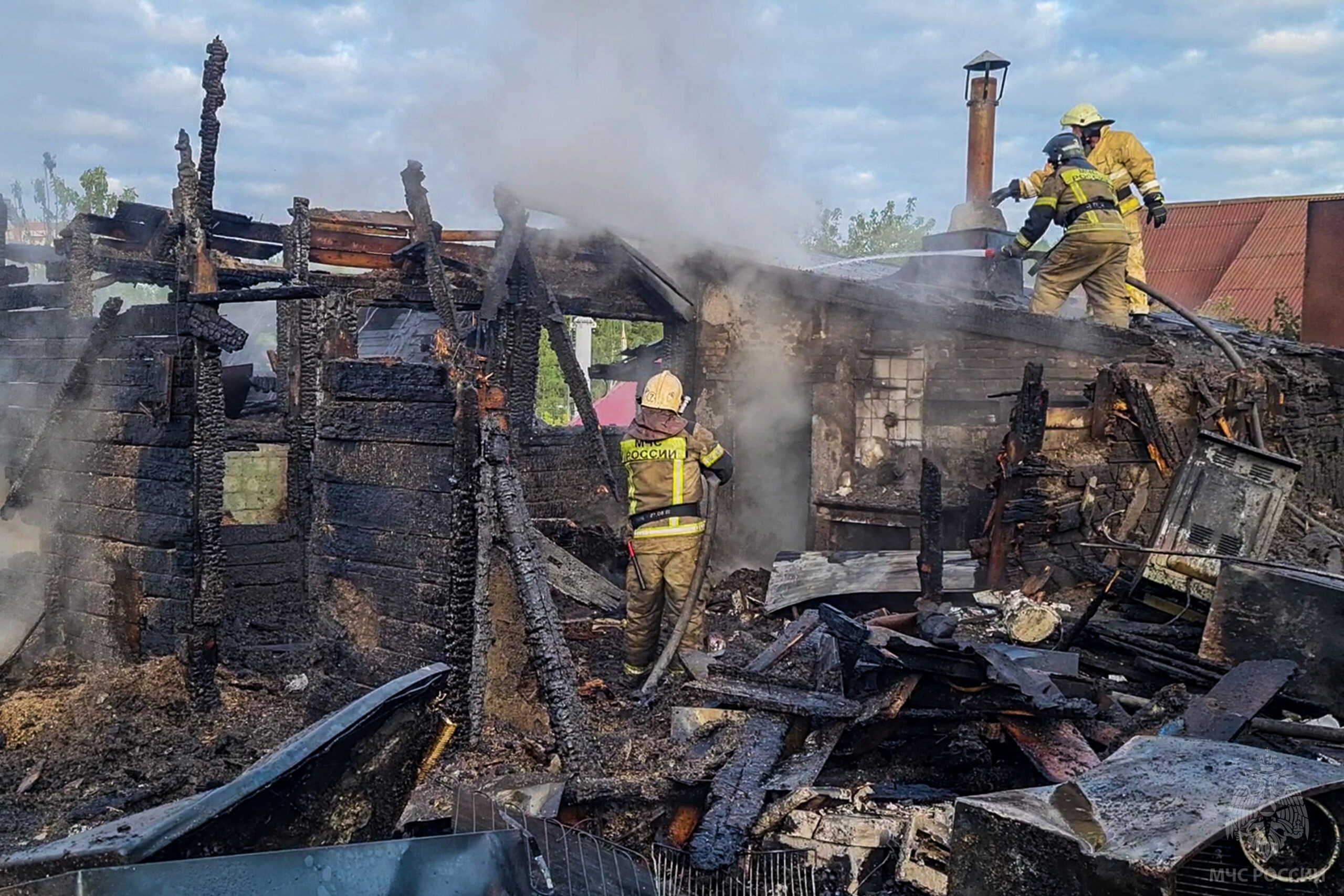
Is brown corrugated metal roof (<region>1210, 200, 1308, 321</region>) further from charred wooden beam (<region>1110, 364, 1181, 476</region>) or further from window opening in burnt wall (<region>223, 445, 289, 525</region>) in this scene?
window opening in burnt wall (<region>223, 445, 289, 525</region>)

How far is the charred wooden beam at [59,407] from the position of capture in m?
6.99

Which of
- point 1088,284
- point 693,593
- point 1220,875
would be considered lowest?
point 693,593

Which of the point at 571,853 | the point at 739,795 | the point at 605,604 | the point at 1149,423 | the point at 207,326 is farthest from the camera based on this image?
the point at 1149,423

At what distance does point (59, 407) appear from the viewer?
7246 mm

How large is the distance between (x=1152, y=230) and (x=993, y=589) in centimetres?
2617

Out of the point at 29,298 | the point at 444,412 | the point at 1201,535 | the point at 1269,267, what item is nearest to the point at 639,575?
the point at 444,412

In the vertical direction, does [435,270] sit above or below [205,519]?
above

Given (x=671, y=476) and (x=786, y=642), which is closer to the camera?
(x=786, y=642)

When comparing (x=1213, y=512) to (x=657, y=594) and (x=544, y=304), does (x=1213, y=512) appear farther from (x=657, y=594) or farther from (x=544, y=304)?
(x=544, y=304)

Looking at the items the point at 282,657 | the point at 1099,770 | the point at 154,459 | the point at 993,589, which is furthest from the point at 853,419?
the point at 1099,770

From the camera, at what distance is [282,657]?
7.73 metres

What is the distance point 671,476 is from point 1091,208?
615 centimetres

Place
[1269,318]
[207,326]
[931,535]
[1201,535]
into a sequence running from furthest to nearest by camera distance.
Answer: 1. [1269,318]
2. [1201,535]
3. [931,535]
4. [207,326]

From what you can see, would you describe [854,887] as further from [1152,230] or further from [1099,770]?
[1152,230]
